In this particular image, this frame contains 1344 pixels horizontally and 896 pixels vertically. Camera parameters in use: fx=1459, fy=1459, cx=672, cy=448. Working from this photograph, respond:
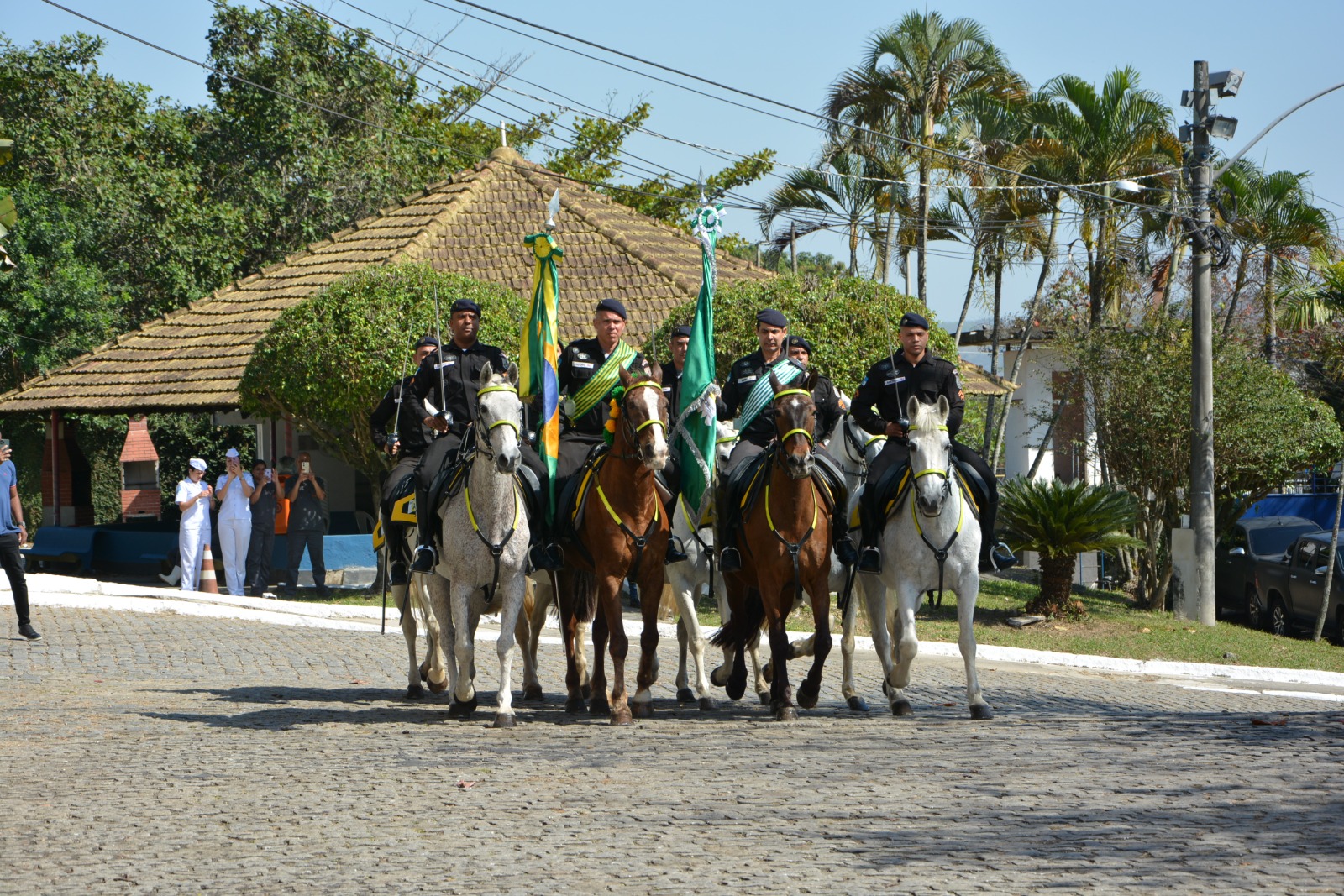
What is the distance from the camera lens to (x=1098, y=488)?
19656 millimetres

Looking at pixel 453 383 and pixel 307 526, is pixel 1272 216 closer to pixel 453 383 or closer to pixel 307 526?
pixel 307 526

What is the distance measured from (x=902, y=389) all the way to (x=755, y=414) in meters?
1.22

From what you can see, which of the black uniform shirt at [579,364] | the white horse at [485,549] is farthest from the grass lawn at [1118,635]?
the white horse at [485,549]

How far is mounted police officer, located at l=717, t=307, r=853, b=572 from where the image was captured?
10906 millimetres

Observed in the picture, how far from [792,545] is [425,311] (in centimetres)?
1187

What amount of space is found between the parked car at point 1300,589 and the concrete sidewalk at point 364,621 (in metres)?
4.53

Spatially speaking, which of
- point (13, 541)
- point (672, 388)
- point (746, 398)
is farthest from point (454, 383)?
point (13, 541)

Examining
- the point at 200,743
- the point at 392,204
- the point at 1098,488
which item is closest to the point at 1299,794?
the point at 200,743

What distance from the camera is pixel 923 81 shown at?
1235 inches

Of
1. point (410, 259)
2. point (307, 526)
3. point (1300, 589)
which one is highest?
point (410, 259)

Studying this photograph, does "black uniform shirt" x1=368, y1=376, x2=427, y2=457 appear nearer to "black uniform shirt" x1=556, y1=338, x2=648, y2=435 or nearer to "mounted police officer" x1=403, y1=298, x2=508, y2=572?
"mounted police officer" x1=403, y1=298, x2=508, y2=572

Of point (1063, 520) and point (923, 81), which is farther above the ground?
point (923, 81)

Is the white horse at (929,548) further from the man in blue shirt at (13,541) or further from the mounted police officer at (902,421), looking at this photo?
the man in blue shirt at (13,541)

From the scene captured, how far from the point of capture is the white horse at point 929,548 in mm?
10570
